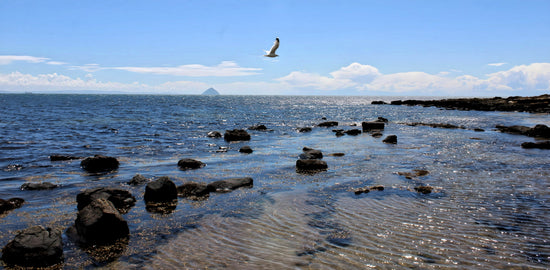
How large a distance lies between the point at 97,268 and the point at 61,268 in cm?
78

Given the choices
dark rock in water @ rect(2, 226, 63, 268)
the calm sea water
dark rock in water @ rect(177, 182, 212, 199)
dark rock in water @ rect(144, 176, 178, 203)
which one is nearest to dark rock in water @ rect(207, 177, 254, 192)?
dark rock in water @ rect(177, 182, 212, 199)

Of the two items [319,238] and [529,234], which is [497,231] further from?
[319,238]

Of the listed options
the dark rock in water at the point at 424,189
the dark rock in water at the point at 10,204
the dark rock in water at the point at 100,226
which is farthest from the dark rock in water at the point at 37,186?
the dark rock in water at the point at 424,189

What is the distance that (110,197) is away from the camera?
10.8 m

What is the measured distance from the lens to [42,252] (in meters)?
7.19

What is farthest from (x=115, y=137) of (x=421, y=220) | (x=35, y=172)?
(x=421, y=220)

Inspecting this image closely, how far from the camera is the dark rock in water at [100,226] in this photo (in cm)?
823

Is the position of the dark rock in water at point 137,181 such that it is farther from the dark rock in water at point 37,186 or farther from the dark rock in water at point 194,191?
the dark rock in water at point 37,186

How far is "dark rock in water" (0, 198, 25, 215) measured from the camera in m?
10.4

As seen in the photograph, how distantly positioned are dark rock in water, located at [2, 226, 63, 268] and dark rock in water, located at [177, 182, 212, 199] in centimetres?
506

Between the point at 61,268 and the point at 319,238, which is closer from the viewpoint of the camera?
the point at 61,268

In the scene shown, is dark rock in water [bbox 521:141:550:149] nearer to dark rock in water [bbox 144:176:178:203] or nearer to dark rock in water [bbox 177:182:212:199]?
dark rock in water [bbox 177:182:212:199]

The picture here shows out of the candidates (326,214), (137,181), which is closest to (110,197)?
(137,181)

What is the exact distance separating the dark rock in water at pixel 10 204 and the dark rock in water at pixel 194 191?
17.0 feet
